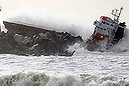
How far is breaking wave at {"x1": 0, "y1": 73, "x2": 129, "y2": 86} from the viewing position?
1269 centimetres

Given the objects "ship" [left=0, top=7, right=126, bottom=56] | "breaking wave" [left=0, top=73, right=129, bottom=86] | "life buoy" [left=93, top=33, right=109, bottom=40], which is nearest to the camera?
"breaking wave" [left=0, top=73, right=129, bottom=86]

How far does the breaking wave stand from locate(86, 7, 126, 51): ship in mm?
16287

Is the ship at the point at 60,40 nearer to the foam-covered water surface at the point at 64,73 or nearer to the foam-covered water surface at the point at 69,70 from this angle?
the foam-covered water surface at the point at 69,70

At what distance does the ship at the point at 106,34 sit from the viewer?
30234mm

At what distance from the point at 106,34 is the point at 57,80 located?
1847 cm

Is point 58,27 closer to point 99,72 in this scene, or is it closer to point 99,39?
point 99,39

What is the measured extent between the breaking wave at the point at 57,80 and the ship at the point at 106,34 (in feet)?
53.4

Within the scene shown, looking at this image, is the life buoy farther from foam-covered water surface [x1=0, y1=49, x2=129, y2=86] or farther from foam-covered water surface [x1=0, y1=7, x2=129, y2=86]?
foam-covered water surface [x1=0, y1=49, x2=129, y2=86]

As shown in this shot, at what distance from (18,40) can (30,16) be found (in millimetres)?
12259

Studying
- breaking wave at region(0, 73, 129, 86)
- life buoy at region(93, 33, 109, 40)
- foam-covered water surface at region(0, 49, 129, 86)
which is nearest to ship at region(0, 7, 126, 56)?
life buoy at region(93, 33, 109, 40)

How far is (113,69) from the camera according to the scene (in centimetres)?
1786

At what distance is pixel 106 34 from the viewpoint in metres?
31.1

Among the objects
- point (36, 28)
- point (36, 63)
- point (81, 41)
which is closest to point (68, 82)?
point (36, 63)

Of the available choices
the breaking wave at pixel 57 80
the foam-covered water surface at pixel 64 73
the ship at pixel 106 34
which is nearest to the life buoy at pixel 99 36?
the ship at pixel 106 34
